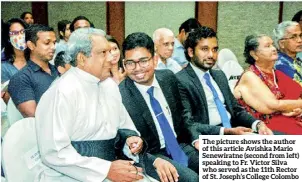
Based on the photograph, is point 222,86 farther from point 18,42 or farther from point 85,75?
point 18,42

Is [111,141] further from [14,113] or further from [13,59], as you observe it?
[13,59]

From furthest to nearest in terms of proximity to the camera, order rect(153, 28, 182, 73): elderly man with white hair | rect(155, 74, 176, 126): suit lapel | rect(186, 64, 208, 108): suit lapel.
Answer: rect(153, 28, 182, 73): elderly man with white hair, rect(186, 64, 208, 108): suit lapel, rect(155, 74, 176, 126): suit lapel

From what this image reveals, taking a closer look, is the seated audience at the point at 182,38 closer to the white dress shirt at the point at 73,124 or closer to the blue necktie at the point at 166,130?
the blue necktie at the point at 166,130

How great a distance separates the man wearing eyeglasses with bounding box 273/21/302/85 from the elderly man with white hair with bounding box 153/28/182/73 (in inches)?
22.7

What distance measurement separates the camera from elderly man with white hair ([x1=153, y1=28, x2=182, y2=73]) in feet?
8.34

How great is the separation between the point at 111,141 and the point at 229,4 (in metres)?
1.32

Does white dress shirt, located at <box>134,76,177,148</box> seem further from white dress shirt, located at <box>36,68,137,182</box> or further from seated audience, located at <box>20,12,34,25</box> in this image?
seated audience, located at <box>20,12,34,25</box>

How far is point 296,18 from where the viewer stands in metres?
2.49

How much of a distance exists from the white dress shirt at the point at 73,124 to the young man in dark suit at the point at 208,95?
514mm

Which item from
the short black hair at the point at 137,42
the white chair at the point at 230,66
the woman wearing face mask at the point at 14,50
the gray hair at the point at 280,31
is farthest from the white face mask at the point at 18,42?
the gray hair at the point at 280,31

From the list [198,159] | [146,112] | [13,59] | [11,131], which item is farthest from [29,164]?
[13,59]

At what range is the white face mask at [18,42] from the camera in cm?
232

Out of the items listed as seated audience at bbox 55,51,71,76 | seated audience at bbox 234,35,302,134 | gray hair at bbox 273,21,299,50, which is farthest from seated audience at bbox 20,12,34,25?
gray hair at bbox 273,21,299,50

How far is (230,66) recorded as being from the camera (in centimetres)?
266
